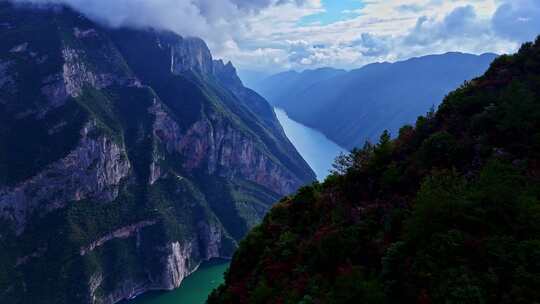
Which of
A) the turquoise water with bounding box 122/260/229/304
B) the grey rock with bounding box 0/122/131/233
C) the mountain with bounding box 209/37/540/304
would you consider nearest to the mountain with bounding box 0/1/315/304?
the grey rock with bounding box 0/122/131/233

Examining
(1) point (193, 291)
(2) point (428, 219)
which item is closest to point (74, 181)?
(1) point (193, 291)

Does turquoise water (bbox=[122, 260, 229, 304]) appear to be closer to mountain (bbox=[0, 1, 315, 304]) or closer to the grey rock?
mountain (bbox=[0, 1, 315, 304])

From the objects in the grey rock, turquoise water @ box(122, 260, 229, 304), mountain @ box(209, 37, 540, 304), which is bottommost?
mountain @ box(209, 37, 540, 304)

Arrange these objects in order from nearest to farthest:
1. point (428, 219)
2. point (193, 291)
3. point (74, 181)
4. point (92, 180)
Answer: point (428, 219) → point (193, 291) → point (74, 181) → point (92, 180)

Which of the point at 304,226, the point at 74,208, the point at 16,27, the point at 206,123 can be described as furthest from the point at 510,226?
the point at 16,27

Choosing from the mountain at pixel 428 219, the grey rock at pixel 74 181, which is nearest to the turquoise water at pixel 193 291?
the grey rock at pixel 74 181

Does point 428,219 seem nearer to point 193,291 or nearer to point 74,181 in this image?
point 193,291

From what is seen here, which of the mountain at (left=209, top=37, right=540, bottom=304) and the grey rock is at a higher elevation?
the grey rock
